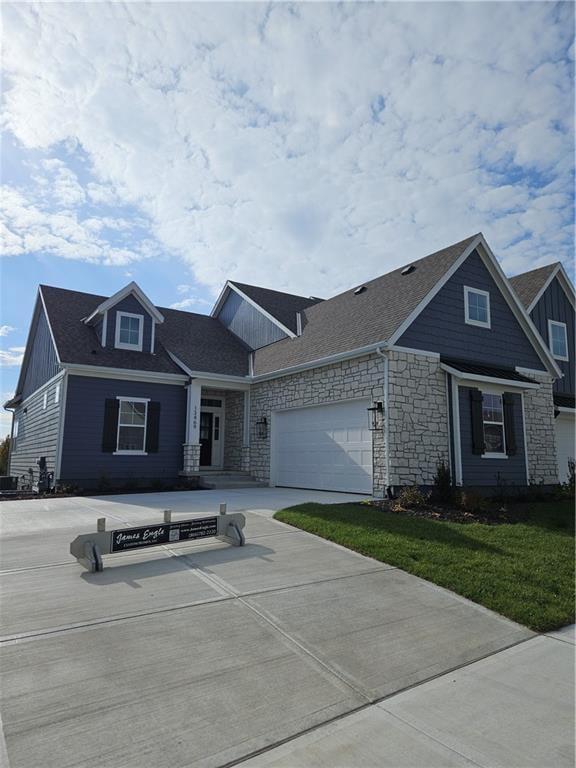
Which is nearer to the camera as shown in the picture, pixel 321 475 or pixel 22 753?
pixel 22 753

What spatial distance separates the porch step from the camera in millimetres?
14531

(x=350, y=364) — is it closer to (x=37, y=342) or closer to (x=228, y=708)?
(x=228, y=708)

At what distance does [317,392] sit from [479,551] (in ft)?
24.1

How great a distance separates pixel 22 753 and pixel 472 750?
2.34 metres

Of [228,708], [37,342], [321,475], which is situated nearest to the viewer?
[228,708]

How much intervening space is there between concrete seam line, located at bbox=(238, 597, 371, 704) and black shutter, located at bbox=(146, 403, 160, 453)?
10.6m

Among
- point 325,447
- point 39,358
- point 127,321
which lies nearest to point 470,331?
point 325,447

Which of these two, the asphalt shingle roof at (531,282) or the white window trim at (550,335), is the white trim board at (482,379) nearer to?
the white window trim at (550,335)

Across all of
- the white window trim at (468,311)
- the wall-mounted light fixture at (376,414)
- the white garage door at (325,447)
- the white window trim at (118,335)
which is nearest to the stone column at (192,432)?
the white window trim at (118,335)

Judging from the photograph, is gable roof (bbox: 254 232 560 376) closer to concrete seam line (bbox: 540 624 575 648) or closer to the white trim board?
the white trim board

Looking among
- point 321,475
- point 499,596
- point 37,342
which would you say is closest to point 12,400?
point 37,342

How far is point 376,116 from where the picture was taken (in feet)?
29.4

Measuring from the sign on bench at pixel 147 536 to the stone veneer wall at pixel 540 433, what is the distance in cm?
1018

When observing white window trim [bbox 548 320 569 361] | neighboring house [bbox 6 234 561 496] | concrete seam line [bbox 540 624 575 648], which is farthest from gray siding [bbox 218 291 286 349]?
concrete seam line [bbox 540 624 575 648]
